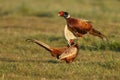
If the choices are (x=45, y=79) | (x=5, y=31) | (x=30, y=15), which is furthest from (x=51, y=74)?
(x=30, y=15)

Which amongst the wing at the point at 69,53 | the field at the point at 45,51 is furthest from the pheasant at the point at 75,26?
the field at the point at 45,51

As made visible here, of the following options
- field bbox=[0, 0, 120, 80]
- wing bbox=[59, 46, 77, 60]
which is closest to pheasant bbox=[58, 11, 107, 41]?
wing bbox=[59, 46, 77, 60]

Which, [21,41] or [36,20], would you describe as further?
[36,20]

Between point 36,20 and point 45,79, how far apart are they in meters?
8.97

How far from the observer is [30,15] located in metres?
17.9

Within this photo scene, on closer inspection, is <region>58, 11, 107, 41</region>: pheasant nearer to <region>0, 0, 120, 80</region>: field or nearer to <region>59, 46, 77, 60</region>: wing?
<region>59, 46, 77, 60</region>: wing

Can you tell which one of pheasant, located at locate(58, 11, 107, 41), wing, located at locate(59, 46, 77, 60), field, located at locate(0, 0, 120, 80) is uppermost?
pheasant, located at locate(58, 11, 107, 41)

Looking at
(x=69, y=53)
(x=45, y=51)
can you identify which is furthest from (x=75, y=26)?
(x=45, y=51)

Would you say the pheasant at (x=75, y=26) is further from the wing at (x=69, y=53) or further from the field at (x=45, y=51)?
the field at (x=45, y=51)

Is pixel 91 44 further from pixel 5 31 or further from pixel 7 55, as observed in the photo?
pixel 5 31

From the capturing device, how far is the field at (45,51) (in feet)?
25.4

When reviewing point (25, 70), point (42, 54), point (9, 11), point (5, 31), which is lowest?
point (9, 11)

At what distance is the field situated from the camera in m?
7.75

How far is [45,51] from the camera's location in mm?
10586
